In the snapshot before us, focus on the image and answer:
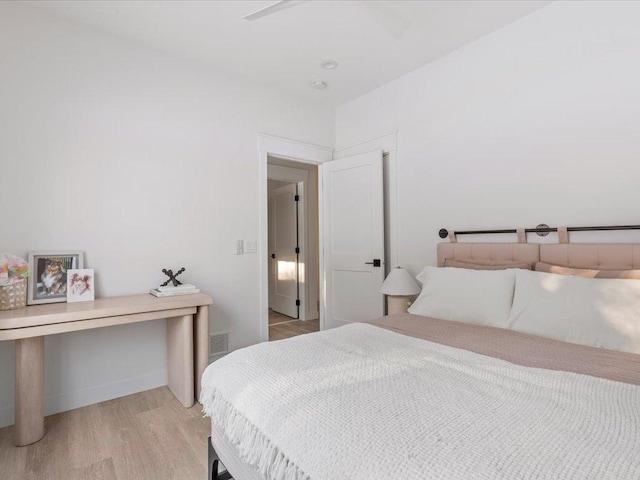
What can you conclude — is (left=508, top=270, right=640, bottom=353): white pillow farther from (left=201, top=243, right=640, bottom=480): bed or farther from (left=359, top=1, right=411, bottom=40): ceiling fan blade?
(left=359, top=1, right=411, bottom=40): ceiling fan blade

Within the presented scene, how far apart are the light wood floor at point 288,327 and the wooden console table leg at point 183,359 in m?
1.62

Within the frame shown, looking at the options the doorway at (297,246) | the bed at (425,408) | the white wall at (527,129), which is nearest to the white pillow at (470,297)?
the bed at (425,408)

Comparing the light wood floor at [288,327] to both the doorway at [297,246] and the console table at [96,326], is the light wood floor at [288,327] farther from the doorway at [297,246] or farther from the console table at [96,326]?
the console table at [96,326]

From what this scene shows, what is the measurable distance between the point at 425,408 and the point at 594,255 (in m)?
1.78

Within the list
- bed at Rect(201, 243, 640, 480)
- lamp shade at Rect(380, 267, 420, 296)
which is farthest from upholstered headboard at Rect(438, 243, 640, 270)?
bed at Rect(201, 243, 640, 480)

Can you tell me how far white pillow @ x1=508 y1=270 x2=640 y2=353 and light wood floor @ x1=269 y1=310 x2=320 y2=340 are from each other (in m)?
2.86

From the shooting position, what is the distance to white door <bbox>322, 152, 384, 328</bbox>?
3322mm

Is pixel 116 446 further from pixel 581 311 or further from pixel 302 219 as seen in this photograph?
pixel 302 219

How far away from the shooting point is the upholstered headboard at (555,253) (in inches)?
74.8

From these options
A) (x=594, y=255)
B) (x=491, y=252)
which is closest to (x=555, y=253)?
(x=594, y=255)

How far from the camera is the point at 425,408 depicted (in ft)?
3.08

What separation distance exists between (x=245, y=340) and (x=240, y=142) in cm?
192

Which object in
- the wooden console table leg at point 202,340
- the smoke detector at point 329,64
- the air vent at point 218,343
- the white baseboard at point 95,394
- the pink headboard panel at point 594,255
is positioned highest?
the smoke detector at point 329,64

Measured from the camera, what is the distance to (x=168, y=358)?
273cm
